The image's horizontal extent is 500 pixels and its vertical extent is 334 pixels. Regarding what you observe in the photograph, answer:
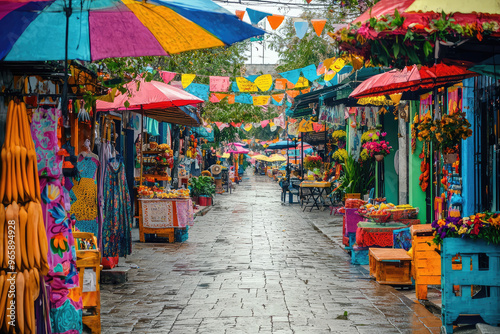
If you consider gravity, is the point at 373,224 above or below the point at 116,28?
below

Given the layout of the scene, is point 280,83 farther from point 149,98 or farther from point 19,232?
point 19,232

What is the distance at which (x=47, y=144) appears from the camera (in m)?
4.80

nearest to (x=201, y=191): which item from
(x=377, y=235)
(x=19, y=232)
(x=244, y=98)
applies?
(x=244, y=98)

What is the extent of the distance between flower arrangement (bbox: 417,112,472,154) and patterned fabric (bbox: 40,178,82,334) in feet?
16.8

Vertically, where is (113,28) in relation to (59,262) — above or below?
above

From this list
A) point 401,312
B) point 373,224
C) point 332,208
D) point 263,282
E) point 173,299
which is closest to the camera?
point 401,312

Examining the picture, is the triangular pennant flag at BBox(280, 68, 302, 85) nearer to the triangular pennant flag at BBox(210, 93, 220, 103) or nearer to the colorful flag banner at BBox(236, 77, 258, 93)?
the colorful flag banner at BBox(236, 77, 258, 93)

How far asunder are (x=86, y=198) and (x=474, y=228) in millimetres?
5561

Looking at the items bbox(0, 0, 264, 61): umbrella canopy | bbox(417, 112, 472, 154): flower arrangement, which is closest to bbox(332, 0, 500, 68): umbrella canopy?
bbox(0, 0, 264, 61): umbrella canopy

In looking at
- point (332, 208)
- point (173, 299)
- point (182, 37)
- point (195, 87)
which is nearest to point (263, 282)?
point (173, 299)

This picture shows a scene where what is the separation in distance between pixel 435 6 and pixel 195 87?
470 inches

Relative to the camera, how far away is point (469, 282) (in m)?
5.42

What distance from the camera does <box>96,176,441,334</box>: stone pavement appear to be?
235 inches

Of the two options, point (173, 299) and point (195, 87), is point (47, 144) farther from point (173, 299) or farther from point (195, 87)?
point (195, 87)
